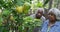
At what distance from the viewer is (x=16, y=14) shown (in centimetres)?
229

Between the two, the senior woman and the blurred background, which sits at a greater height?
the blurred background

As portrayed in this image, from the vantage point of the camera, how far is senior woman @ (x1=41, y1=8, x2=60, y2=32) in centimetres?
266

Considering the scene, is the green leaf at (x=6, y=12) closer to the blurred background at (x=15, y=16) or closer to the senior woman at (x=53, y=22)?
the blurred background at (x=15, y=16)

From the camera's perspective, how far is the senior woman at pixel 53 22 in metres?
2.66

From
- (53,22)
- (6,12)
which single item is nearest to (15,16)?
(6,12)

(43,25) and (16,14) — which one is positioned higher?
(16,14)

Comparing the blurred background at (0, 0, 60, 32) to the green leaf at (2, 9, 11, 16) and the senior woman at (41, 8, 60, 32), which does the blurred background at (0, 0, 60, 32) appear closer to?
the green leaf at (2, 9, 11, 16)

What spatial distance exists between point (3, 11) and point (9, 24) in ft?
0.81

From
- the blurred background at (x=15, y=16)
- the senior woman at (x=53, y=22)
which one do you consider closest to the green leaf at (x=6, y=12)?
the blurred background at (x=15, y=16)

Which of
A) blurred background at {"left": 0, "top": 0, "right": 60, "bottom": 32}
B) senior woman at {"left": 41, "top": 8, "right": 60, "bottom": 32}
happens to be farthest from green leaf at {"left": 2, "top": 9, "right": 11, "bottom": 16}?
senior woman at {"left": 41, "top": 8, "right": 60, "bottom": 32}

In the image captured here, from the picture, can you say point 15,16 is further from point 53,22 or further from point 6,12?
point 53,22

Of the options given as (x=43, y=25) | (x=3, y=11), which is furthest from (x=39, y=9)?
(x=3, y=11)

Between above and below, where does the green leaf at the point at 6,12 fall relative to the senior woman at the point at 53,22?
above

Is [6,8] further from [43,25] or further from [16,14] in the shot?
[43,25]
